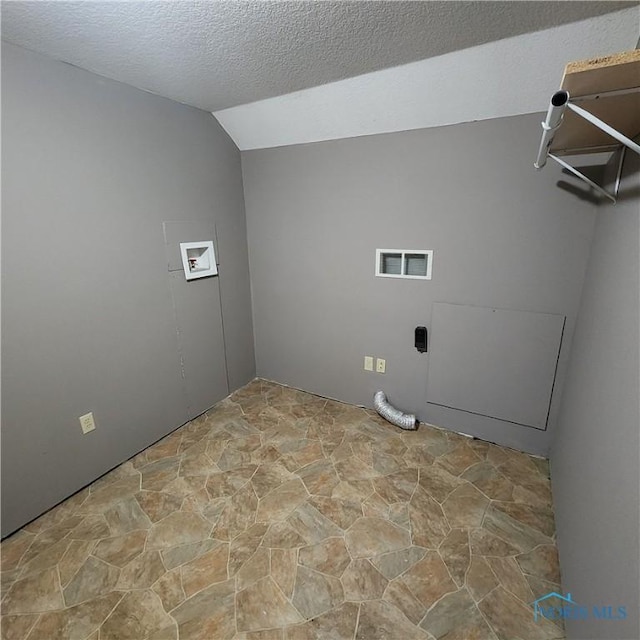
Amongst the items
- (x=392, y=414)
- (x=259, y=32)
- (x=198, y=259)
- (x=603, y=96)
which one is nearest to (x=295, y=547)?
(x=392, y=414)

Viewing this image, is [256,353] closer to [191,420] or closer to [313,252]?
[191,420]

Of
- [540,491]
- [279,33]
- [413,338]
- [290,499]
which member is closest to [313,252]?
[413,338]

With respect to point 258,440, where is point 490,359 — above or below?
above

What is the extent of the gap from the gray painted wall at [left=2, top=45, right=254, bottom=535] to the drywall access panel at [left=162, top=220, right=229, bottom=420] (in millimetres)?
68

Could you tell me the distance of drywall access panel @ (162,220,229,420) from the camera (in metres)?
2.27

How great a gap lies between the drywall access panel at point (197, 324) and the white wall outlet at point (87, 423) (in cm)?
64

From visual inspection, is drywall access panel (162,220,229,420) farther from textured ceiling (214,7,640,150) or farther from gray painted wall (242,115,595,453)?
textured ceiling (214,7,640,150)

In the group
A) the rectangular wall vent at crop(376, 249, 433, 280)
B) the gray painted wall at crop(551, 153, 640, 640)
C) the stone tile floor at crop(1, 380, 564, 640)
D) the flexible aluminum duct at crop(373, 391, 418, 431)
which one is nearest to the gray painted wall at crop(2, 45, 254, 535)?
the stone tile floor at crop(1, 380, 564, 640)

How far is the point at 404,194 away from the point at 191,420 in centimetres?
232

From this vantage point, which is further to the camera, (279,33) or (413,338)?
(413,338)

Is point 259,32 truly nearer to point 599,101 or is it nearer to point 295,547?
point 599,101

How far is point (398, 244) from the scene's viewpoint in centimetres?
226

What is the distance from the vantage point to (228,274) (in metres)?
2.72

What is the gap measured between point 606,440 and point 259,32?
6.87ft
